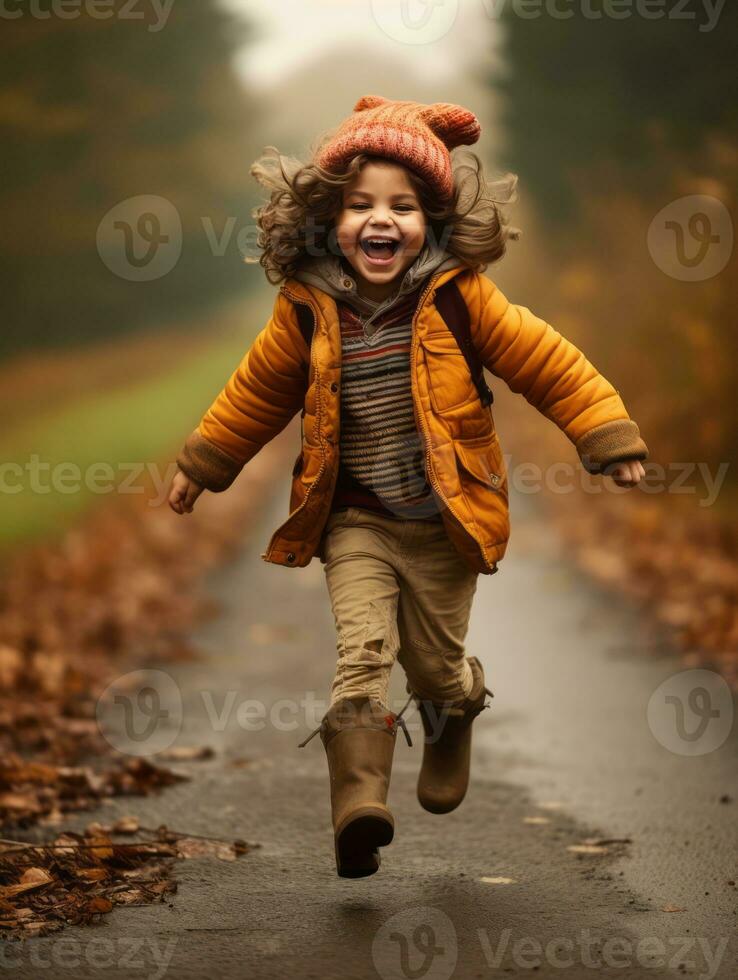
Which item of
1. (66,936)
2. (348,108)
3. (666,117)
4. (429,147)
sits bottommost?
(66,936)

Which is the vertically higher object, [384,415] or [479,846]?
[384,415]

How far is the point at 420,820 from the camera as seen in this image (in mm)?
4980

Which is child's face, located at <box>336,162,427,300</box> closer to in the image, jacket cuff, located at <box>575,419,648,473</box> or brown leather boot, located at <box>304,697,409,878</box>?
jacket cuff, located at <box>575,419,648,473</box>

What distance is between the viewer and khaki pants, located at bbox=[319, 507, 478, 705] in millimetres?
4043

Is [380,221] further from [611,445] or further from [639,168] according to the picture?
[639,168]

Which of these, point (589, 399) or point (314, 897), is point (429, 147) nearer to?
point (589, 399)

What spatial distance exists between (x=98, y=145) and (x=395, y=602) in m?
9.87

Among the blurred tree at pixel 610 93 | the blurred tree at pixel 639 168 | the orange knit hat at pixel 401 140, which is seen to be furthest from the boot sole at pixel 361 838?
the blurred tree at pixel 610 93

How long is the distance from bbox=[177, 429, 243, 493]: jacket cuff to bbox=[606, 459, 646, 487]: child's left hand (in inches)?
48.9

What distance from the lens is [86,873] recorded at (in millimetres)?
4086

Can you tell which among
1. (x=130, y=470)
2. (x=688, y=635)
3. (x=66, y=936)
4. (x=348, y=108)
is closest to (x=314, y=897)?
(x=66, y=936)

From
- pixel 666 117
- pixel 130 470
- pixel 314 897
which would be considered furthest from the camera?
pixel 130 470

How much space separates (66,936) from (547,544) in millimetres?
8330

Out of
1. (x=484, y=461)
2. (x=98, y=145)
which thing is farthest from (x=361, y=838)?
(x=98, y=145)
